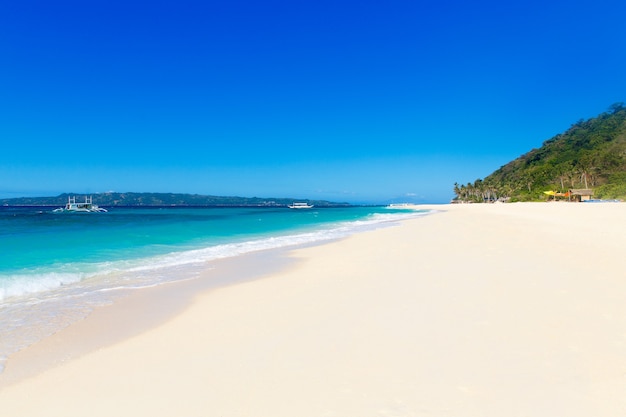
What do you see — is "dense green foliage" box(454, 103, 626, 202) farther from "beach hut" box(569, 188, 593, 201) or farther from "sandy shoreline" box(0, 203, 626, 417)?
"sandy shoreline" box(0, 203, 626, 417)

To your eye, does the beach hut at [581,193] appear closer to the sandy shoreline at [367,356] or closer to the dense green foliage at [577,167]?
the dense green foliage at [577,167]

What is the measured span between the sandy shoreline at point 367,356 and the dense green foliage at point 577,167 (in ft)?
200

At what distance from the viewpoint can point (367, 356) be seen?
365 cm

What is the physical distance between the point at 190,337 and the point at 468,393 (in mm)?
3158

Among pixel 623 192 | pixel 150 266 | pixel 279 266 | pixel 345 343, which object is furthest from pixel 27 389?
pixel 623 192

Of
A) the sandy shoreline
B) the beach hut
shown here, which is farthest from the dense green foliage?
the sandy shoreline

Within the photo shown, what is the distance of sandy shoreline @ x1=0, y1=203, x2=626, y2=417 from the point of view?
9.23ft

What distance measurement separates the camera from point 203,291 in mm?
7043

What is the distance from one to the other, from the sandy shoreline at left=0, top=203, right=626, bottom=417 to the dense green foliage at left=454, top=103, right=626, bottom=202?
61.0 metres

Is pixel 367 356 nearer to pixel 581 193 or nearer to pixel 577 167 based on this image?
pixel 581 193

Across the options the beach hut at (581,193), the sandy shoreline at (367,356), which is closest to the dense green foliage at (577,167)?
the beach hut at (581,193)

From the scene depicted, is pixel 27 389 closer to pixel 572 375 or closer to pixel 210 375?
pixel 210 375

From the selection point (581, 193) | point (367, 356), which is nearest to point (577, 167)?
point (581, 193)

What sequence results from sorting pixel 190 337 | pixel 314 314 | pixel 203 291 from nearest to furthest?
pixel 190 337 → pixel 314 314 → pixel 203 291
